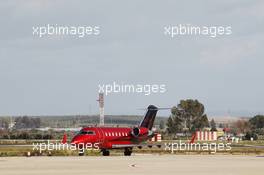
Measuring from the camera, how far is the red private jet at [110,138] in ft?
231

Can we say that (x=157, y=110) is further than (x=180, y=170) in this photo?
Yes

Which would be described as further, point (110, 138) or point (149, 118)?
point (149, 118)

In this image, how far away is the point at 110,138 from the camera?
71.2 metres

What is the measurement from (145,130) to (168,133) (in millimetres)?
113135

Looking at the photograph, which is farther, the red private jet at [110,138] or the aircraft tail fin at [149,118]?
the aircraft tail fin at [149,118]

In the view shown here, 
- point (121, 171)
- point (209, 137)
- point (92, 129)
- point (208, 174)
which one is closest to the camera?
point (208, 174)

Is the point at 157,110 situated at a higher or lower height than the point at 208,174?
higher

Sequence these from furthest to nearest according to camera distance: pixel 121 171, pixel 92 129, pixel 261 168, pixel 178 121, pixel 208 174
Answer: pixel 178 121
pixel 92 129
pixel 261 168
pixel 121 171
pixel 208 174

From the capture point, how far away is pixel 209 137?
126 metres

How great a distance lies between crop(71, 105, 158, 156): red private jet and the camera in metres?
70.4

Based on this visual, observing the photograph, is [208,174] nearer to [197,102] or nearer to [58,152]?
[58,152]

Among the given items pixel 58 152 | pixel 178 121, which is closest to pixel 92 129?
pixel 58 152

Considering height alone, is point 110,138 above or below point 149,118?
below

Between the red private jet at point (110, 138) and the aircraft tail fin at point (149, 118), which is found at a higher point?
the aircraft tail fin at point (149, 118)
